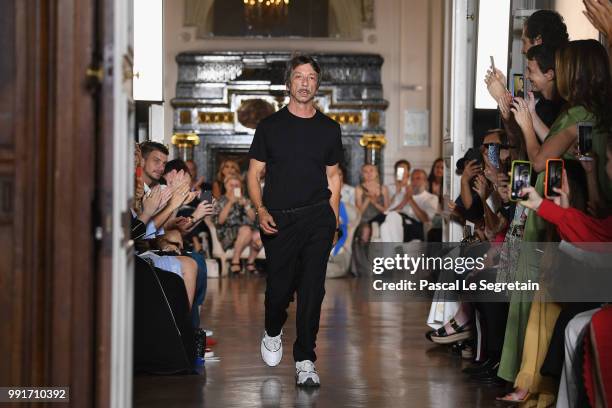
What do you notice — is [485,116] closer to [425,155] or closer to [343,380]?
[343,380]

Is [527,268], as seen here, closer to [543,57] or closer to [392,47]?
[543,57]

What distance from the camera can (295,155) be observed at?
5.75m

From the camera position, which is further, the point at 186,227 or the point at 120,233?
the point at 186,227

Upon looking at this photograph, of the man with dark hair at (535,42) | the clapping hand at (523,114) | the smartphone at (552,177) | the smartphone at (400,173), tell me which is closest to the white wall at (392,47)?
the smartphone at (400,173)

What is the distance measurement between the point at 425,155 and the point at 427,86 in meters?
1.17

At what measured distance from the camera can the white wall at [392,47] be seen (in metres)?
18.0

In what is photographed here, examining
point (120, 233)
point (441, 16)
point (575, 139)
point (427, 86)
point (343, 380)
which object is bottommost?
point (343, 380)

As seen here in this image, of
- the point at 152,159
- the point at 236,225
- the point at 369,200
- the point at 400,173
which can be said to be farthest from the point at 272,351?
the point at 400,173

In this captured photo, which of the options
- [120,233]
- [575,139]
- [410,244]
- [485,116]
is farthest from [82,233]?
[410,244]

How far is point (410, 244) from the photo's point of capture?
42.0ft

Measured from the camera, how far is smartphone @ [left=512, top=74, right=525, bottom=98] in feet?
21.2

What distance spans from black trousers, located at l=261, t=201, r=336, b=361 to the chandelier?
11.8 metres

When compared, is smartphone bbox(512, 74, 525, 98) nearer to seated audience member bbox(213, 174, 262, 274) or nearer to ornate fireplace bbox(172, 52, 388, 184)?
seated audience member bbox(213, 174, 262, 274)

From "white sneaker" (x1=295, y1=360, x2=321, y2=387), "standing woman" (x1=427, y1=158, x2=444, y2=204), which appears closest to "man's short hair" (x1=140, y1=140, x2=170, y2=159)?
"white sneaker" (x1=295, y1=360, x2=321, y2=387)
